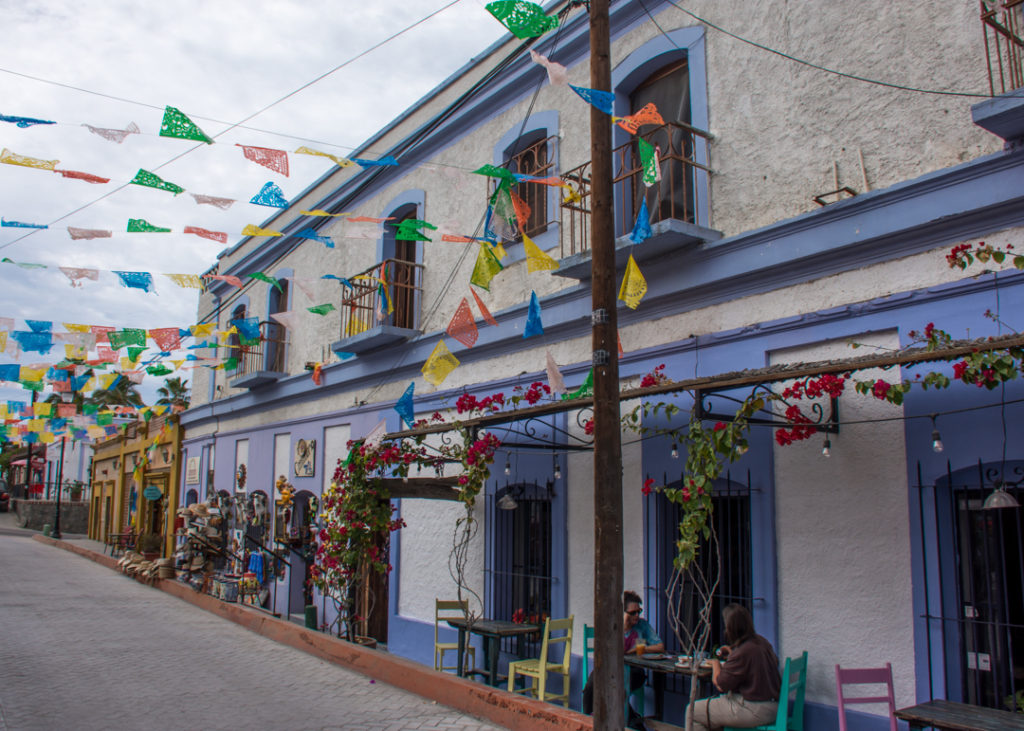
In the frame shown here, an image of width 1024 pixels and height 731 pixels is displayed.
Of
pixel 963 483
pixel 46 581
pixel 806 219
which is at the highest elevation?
pixel 806 219

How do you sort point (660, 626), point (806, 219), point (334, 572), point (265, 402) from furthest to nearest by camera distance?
point (265, 402)
point (334, 572)
point (660, 626)
point (806, 219)

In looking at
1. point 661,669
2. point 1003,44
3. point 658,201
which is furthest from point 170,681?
point 1003,44

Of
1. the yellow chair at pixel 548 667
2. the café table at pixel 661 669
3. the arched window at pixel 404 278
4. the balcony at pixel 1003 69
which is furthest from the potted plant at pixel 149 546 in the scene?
the balcony at pixel 1003 69

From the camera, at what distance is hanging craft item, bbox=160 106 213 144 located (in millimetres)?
7109

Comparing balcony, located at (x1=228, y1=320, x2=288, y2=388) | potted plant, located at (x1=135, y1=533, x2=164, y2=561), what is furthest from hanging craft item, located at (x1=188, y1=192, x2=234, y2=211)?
potted plant, located at (x1=135, y1=533, x2=164, y2=561)

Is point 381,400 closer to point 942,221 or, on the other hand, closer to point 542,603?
point 542,603

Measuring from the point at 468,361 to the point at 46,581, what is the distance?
43.9 ft

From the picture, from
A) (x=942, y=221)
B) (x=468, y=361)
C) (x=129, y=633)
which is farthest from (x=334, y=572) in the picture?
(x=942, y=221)

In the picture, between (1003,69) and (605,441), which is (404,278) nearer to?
(605,441)

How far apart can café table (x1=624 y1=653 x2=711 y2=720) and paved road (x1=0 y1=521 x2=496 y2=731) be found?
1.46 meters

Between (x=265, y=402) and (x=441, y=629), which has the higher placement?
(x=265, y=402)

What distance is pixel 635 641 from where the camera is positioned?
6910mm

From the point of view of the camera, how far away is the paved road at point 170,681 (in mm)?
6953

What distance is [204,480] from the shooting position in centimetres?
1991
